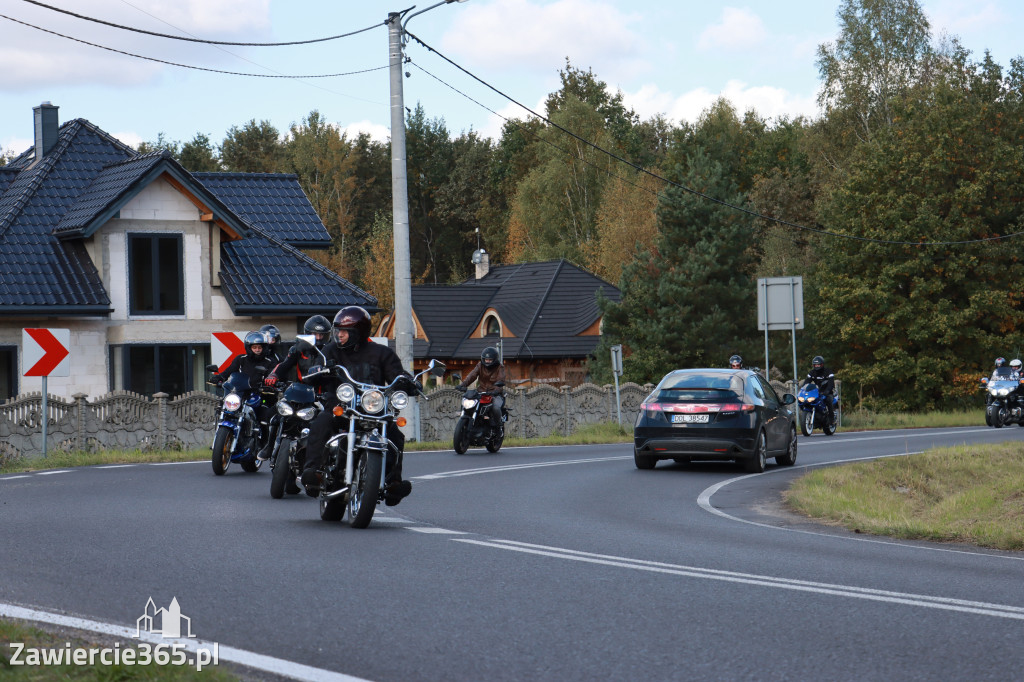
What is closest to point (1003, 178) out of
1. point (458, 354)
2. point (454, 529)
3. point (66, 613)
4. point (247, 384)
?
point (458, 354)

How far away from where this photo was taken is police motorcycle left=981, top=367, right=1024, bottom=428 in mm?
33281

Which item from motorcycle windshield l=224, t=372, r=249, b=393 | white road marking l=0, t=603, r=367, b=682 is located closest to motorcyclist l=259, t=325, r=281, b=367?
motorcycle windshield l=224, t=372, r=249, b=393

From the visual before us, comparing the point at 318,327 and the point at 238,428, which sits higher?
the point at 318,327

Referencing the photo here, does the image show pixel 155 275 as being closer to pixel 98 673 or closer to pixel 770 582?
pixel 770 582

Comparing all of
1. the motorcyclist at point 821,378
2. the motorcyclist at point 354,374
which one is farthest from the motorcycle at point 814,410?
the motorcyclist at point 354,374

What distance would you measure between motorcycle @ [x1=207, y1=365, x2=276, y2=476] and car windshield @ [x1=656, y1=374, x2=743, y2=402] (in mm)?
5689

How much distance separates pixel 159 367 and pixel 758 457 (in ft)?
56.9

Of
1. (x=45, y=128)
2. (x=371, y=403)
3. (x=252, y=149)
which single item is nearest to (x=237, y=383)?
(x=371, y=403)

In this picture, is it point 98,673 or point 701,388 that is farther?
point 701,388

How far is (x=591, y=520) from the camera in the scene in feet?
40.1

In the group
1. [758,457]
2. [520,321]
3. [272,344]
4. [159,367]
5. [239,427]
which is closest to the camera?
[272,344]

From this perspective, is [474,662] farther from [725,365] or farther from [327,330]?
[725,365]

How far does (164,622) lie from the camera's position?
6.59 m

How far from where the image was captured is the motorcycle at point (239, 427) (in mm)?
16719
